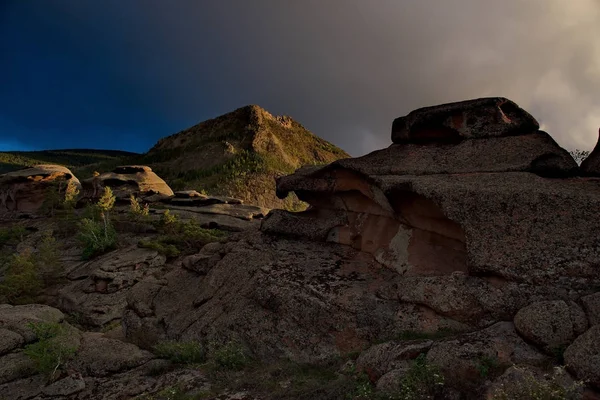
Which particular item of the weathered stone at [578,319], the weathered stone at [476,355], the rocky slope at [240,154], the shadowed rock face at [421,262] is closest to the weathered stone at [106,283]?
the shadowed rock face at [421,262]

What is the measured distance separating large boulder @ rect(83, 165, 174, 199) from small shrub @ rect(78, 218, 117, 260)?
48.3ft

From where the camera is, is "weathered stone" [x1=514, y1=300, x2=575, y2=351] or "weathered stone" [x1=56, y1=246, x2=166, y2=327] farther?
"weathered stone" [x1=56, y1=246, x2=166, y2=327]

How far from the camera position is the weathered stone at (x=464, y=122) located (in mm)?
11430

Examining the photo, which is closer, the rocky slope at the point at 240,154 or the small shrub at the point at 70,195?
the small shrub at the point at 70,195

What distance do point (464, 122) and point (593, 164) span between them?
354 centimetres

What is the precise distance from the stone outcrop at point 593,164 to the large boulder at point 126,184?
45.3 m

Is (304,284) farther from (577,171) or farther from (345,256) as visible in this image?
(577,171)

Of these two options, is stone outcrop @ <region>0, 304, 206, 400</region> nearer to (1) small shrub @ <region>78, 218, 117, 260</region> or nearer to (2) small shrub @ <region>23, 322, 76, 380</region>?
(2) small shrub @ <region>23, 322, 76, 380</region>

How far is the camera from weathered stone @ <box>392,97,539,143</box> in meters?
11.4

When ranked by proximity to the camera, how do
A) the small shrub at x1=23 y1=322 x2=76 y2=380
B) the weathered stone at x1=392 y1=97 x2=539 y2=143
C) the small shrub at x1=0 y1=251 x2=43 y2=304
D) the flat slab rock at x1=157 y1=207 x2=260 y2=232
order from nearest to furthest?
the small shrub at x1=23 y1=322 x2=76 y2=380
the weathered stone at x1=392 y1=97 x2=539 y2=143
the small shrub at x1=0 y1=251 x2=43 y2=304
the flat slab rock at x1=157 y1=207 x2=260 y2=232

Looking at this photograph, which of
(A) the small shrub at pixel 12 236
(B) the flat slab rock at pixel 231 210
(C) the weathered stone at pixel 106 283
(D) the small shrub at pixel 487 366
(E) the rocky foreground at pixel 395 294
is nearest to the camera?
(D) the small shrub at pixel 487 366

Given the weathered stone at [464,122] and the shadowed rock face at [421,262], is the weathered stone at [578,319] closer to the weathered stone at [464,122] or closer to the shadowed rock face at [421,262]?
the shadowed rock face at [421,262]

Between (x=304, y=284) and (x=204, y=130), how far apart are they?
7592cm

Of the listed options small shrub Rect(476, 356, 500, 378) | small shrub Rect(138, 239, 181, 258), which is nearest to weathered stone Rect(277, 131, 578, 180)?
small shrub Rect(476, 356, 500, 378)
